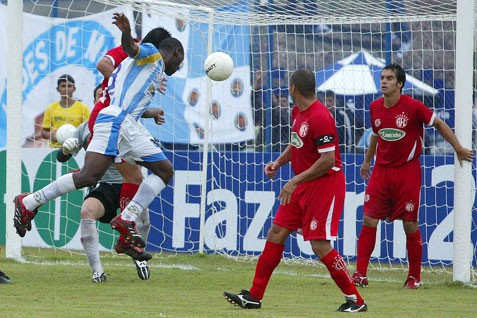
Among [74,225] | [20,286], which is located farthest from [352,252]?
[20,286]

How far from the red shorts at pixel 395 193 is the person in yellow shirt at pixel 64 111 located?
5.26 meters

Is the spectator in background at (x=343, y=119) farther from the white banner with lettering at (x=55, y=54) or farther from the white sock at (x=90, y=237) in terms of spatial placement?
the white sock at (x=90, y=237)

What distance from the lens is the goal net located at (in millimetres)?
13281

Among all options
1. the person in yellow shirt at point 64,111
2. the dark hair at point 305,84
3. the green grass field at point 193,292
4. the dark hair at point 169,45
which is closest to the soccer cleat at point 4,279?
the green grass field at point 193,292

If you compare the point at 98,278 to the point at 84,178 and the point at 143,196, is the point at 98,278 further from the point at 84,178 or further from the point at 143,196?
the point at 84,178

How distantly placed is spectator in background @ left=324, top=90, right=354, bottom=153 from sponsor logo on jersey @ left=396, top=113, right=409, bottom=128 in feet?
11.2

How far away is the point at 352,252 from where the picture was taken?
13.3m

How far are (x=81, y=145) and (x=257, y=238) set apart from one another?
383cm

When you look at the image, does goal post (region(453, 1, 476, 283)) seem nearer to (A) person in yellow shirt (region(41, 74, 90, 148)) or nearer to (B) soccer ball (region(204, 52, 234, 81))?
(B) soccer ball (region(204, 52, 234, 81))

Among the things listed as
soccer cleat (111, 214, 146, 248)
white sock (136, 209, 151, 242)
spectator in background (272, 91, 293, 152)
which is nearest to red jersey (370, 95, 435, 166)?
white sock (136, 209, 151, 242)

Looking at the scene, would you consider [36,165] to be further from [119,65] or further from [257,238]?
[119,65]

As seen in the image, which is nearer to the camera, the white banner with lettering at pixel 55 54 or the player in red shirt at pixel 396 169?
the player in red shirt at pixel 396 169

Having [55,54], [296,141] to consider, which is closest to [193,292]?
[296,141]

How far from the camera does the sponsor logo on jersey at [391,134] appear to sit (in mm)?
10672
